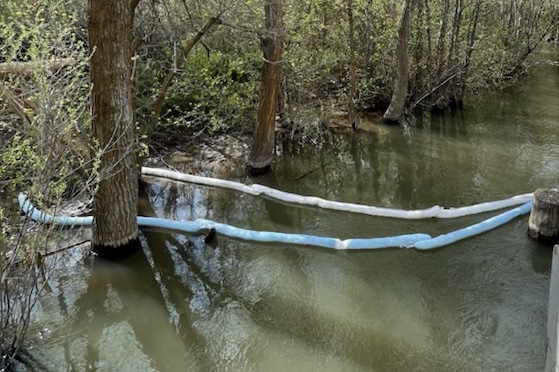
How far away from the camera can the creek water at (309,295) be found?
440cm

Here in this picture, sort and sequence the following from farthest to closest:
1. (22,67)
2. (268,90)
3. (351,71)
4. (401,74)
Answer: (401,74)
(351,71)
(268,90)
(22,67)

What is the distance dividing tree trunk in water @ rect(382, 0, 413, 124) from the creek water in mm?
3423

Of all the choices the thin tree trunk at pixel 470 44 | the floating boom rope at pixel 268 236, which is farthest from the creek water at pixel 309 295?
the thin tree trunk at pixel 470 44

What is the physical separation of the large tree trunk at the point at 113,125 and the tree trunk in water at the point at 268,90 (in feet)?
8.08

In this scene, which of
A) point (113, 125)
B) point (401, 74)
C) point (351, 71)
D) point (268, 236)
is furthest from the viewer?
point (401, 74)

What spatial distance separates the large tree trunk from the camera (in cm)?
489

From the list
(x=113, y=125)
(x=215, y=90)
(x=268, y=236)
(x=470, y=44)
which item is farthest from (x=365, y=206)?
(x=470, y=44)

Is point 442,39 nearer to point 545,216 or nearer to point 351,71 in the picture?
point 351,71

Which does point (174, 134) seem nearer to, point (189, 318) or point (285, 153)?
point (285, 153)

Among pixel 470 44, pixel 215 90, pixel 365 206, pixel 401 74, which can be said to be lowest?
pixel 365 206

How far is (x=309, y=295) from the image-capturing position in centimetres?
526

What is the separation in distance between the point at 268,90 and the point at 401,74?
426 cm

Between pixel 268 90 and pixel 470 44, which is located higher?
pixel 470 44

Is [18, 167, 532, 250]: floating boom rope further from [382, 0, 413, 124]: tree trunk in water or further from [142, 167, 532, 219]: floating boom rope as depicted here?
[382, 0, 413, 124]: tree trunk in water
